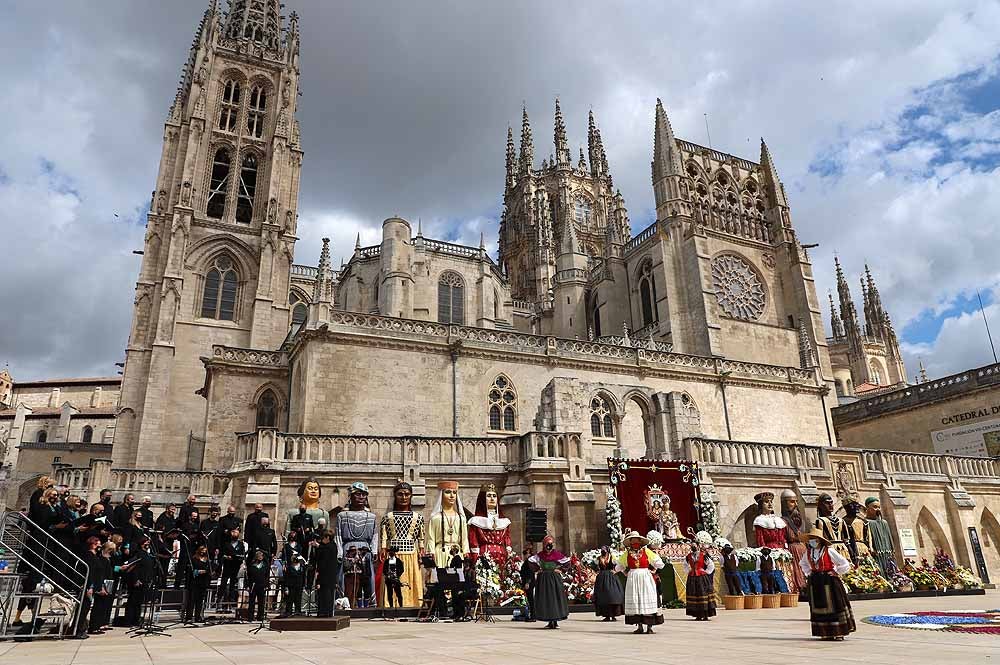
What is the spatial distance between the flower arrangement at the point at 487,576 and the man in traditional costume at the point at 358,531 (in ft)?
6.40

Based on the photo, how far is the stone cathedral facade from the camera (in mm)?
16078

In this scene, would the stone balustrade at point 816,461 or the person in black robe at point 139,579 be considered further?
the stone balustrade at point 816,461

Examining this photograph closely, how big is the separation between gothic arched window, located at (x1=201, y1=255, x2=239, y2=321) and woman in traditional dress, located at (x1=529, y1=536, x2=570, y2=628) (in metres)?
29.5

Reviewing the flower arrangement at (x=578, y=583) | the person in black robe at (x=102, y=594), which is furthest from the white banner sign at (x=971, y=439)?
the person in black robe at (x=102, y=594)

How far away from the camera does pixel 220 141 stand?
3975 cm

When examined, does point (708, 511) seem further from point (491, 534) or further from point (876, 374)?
point (876, 374)

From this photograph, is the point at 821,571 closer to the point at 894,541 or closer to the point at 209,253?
the point at 894,541

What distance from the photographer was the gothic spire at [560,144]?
65000 millimetres

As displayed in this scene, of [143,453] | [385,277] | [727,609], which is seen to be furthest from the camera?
[385,277]

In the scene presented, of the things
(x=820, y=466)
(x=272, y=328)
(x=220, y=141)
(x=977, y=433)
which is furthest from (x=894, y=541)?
(x=220, y=141)

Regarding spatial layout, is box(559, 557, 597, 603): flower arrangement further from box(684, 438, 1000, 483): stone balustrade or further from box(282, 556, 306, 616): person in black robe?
box(282, 556, 306, 616): person in black robe

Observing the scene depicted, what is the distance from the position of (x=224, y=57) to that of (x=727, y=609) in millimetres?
43808


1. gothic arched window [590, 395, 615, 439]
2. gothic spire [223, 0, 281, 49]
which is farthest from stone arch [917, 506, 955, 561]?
gothic spire [223, 0, 281, 49]

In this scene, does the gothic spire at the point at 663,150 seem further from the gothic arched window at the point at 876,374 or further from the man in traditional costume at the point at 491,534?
the gothic arched window at the point at 876,374
